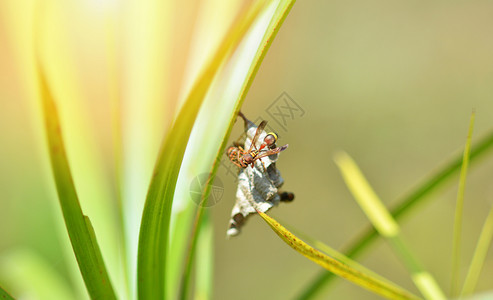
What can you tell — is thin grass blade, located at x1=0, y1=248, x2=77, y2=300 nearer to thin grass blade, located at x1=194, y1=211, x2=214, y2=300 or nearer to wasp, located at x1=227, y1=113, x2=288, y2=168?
thin grass blade, located at x1=194, y1=211, x2=214, y2=300

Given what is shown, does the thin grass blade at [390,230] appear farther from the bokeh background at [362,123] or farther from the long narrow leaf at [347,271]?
the bokeh background at [362,123]

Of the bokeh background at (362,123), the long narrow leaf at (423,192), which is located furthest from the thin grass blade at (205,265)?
the bokeh background at (362,123)

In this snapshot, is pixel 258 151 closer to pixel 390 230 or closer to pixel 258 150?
pixel 258 150

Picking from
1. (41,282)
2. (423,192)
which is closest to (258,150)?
(423,192)

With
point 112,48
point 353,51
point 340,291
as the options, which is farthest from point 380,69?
point 112,48

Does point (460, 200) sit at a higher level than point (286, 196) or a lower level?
lower

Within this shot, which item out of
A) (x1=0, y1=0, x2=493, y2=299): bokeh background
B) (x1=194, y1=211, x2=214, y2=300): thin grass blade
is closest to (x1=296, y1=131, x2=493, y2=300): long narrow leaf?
(x1=194, y1=211, x2=214, y2=300): thin grass blade
